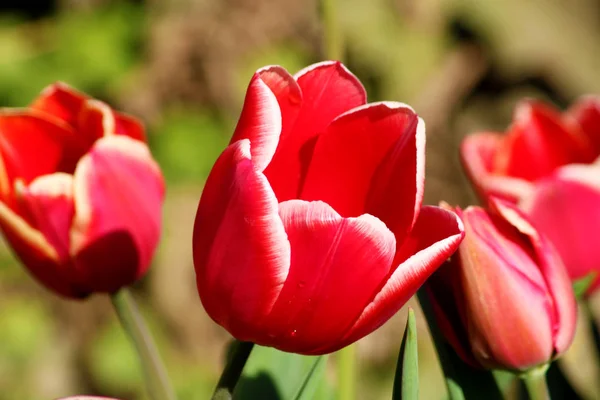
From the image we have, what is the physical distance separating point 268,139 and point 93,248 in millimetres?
162

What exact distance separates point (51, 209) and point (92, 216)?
0.08ft

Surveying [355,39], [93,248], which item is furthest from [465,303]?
[355,39]

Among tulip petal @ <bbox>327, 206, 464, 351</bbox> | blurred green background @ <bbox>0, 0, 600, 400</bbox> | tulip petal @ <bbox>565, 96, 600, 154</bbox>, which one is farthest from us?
blurred green background @ <bbox>0, 0, 600, 400</bbox>

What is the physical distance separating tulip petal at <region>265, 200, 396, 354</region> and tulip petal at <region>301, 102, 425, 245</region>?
0.9 inches

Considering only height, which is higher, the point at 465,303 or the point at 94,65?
the point at 465,303

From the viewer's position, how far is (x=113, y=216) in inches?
19.9

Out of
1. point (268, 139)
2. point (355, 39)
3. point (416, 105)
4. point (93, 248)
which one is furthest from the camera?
point (416, 105)

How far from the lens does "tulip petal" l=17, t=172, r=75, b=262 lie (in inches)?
19.7

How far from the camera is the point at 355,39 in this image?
72.9 inches

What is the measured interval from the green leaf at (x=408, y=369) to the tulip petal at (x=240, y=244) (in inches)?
2.3

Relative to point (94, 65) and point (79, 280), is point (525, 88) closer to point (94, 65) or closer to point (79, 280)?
point (94, 65)

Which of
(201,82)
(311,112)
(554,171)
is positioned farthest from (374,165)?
(201,82)

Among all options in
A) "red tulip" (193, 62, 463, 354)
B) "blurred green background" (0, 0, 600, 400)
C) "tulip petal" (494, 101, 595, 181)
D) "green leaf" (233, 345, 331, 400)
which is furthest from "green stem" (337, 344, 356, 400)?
"blurred green background" (0, 0, 600, 400)

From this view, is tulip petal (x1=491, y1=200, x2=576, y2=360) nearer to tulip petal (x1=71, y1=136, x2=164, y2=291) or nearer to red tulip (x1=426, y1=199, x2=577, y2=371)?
red tulip (x1=426, y1=199, x2=577, y2=371)
